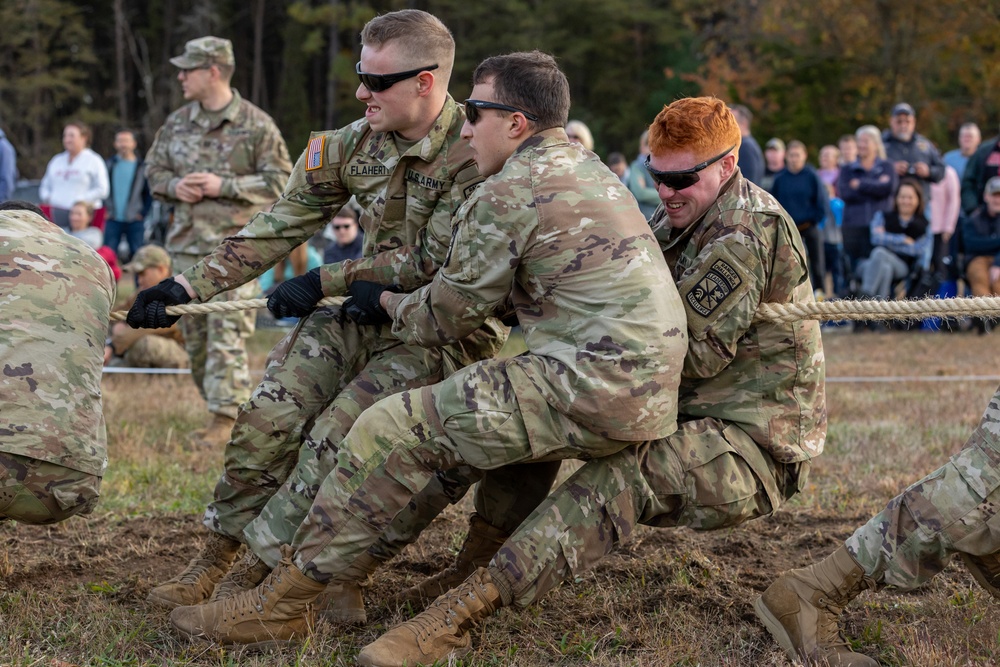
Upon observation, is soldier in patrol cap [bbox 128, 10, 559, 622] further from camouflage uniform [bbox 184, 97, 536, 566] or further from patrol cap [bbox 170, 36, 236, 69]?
patrol cap [bbox 170, 36, 236, 69]

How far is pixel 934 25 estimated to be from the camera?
2238 centimetres

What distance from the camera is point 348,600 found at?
13.9ft

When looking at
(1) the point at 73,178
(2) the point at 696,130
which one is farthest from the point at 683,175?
(1) the point at 73,178

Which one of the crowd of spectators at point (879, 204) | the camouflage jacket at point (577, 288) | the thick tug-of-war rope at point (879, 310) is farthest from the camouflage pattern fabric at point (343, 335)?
the crowd of spectators at point (879, 204)

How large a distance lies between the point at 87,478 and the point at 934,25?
2169 cm

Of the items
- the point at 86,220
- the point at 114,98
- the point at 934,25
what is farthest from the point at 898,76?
the point at 114,98

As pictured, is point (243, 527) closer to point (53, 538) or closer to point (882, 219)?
point (53, 538)

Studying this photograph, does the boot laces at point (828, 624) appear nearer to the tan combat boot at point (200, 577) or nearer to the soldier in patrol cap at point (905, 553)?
the soldier in patrol cap at point (905, 553)

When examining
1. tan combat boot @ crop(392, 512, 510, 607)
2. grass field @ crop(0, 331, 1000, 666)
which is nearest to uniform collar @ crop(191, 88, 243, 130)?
Answer: grass field @ crop(0, 331, 1000, 666)

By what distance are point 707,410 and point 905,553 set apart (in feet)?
2.68

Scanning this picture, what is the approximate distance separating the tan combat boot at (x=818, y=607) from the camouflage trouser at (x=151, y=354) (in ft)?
22.9

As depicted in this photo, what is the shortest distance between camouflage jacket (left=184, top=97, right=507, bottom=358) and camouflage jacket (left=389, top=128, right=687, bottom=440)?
0.65 m

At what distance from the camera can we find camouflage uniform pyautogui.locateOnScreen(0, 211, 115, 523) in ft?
12.8

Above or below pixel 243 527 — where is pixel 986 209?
below
